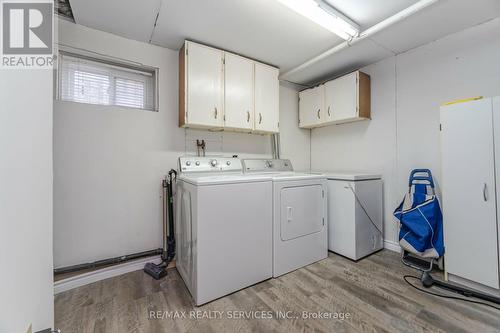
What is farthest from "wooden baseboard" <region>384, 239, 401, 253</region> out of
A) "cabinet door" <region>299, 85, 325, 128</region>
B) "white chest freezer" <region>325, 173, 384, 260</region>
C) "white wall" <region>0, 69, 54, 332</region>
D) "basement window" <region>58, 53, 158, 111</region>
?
"basement window" <region>58, 53, 158, 111</region>

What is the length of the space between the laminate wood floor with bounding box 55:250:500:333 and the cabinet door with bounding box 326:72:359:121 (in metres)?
1.95

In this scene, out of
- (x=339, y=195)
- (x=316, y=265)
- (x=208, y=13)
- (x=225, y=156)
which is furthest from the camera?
(x=225, y=156)

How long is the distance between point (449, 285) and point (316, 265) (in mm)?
1132

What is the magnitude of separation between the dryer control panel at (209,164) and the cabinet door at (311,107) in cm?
139

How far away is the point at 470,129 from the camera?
5.90 feet

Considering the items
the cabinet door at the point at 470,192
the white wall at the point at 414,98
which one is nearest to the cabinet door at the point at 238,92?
the white wall at the point at 414,98

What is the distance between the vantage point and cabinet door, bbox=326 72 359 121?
A: 276cm

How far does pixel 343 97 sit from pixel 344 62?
0.45 m

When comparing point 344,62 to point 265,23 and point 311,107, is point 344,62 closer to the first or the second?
point 311,107

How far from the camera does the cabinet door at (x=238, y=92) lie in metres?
2.52

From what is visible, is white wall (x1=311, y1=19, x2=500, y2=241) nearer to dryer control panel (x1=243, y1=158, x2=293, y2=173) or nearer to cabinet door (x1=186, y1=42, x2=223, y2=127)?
dryer control panel (x1=243, y1=158, x2=293, y2=173)

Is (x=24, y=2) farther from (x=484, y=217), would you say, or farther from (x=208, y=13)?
(x=484, y=217)

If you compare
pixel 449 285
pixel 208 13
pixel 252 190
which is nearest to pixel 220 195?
pixel 252 190

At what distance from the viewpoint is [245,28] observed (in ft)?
7.00
